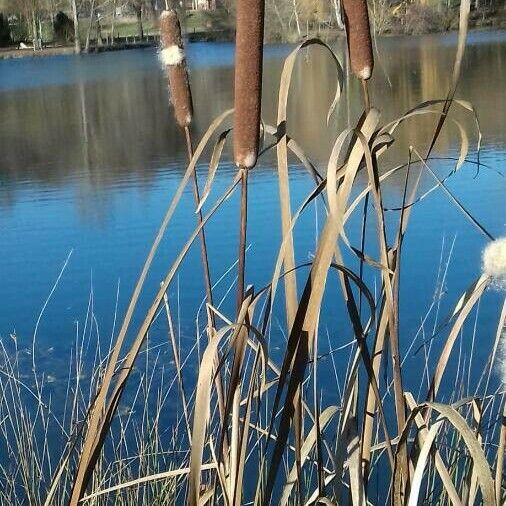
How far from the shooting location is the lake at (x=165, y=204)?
2695 millimetres

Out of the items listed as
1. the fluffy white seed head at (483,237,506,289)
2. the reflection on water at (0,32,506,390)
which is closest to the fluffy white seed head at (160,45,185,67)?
the reflection on water at (0,32,506,390)

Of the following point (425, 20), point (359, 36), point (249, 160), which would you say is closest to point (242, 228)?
point (249, 160)

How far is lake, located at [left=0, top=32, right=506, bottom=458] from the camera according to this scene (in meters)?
2.70

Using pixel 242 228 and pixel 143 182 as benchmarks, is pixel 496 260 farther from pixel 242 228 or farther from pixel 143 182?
pixel 143 182

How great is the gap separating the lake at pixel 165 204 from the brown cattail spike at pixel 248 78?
109 mm

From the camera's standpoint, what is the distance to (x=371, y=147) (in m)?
0.64

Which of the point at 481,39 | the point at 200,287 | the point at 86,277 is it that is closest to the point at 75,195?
the point at 86,277

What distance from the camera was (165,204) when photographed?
4383mm

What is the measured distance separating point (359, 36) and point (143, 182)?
4.46 meters

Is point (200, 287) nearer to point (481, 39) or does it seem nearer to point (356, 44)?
point (356, 44)

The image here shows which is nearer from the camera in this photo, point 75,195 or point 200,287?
point 200,287

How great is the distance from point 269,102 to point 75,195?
131 inches

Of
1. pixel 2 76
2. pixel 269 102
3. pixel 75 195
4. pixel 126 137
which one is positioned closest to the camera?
pixel 75 195

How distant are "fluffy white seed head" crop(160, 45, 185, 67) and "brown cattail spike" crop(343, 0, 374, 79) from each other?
154mm
